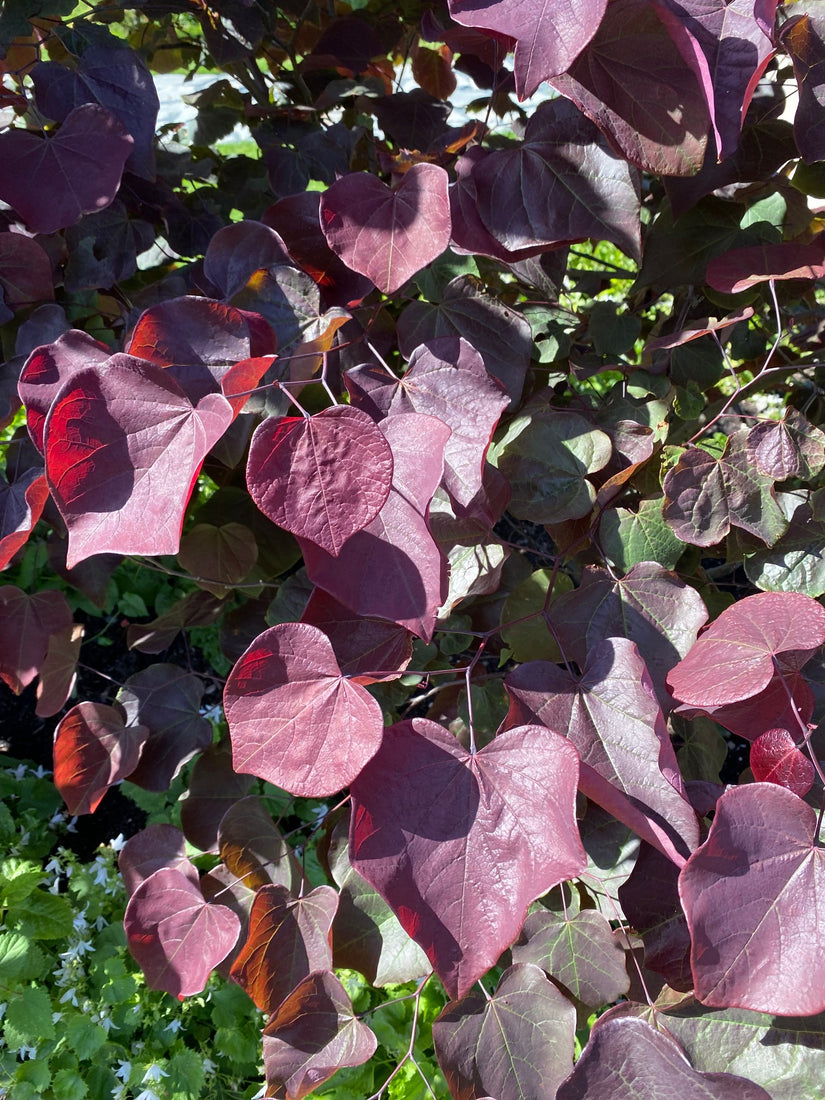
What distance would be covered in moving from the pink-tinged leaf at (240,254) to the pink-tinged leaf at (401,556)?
13.0 inches

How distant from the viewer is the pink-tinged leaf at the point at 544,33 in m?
0.60

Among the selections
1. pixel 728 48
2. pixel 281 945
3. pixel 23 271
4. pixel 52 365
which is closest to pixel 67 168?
pixel 23 271

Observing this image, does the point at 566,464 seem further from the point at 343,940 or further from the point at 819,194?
the point at 343,940

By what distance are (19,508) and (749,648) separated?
79 centimetres

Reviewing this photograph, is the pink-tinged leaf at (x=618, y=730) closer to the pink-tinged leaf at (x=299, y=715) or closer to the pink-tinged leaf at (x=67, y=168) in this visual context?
the pink-tinged leaf at (x=299, y=715)

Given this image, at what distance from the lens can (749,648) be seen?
706mm

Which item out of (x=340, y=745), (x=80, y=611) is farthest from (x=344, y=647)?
Answer: (x=80, y=611)

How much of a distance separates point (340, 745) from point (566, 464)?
44cm

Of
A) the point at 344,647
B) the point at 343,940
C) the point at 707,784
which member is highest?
the point at 344,647

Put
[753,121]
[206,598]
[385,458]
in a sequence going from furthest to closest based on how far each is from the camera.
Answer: [206,598] < [753,121] < [385,458]

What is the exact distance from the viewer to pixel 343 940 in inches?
36.8

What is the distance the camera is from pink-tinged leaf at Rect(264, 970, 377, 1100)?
0.88 meters

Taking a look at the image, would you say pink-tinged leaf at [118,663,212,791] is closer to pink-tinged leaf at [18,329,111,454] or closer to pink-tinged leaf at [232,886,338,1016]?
pink-tinged leaf at [232,886,338,1016]

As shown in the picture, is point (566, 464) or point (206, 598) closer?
point (566, 464)
